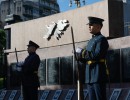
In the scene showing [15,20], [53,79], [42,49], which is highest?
[15,20]

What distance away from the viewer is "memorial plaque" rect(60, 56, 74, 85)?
13.4 metres

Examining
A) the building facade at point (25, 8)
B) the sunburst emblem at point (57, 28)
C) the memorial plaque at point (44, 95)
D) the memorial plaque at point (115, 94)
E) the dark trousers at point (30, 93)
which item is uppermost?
the building facade at point (25, 8)

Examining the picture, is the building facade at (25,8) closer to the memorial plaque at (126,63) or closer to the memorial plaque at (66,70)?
the memorial plaque at (66,70)

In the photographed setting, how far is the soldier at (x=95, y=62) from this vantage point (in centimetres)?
643

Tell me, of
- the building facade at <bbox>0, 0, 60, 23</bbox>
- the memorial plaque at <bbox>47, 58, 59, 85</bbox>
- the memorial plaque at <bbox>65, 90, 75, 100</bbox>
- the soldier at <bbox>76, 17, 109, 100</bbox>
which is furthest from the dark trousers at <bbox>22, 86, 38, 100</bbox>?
the building facade at <bbox>0, 0, 60, 23</bbox>

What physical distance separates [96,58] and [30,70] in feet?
9.28

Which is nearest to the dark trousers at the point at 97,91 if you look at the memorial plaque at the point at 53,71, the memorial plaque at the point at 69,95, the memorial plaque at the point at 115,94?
the memorial plaque at the point at 115,94

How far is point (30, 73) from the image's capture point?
9.13 metres

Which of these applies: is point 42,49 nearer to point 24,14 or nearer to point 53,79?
point 53,79

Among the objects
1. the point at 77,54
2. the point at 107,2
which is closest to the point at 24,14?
the point at 107,2

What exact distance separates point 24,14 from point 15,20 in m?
70.6

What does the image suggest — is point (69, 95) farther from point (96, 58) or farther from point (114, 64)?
point (96, 58)

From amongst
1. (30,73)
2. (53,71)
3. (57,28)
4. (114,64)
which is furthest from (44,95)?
(30,73)

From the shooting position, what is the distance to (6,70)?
16766mm
